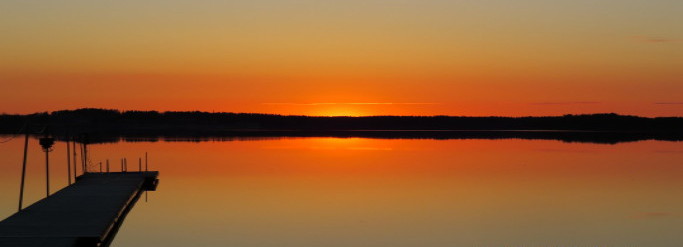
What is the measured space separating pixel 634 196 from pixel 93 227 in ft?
75.6

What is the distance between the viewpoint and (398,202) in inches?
1184

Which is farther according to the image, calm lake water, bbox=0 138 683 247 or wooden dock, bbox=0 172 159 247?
calm lake water, bbox=0 138 683 247

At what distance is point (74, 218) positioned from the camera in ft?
70.7

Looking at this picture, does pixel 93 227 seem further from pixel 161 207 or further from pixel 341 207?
pixel 341 207

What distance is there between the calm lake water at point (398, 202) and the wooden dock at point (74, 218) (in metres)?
Answer: 0.81

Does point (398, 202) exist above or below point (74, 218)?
below

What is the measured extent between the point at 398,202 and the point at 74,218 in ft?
43.0

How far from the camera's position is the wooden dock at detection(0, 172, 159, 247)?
18188mm

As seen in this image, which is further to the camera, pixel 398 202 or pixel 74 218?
pixel 398 202

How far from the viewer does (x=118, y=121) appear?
529 ft

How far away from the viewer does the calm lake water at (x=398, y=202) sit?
22.6 metres

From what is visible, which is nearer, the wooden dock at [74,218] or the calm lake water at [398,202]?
the wooden dock at [74,218]

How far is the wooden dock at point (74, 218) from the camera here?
18.2 meters

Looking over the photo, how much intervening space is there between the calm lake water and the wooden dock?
2.66 ft
